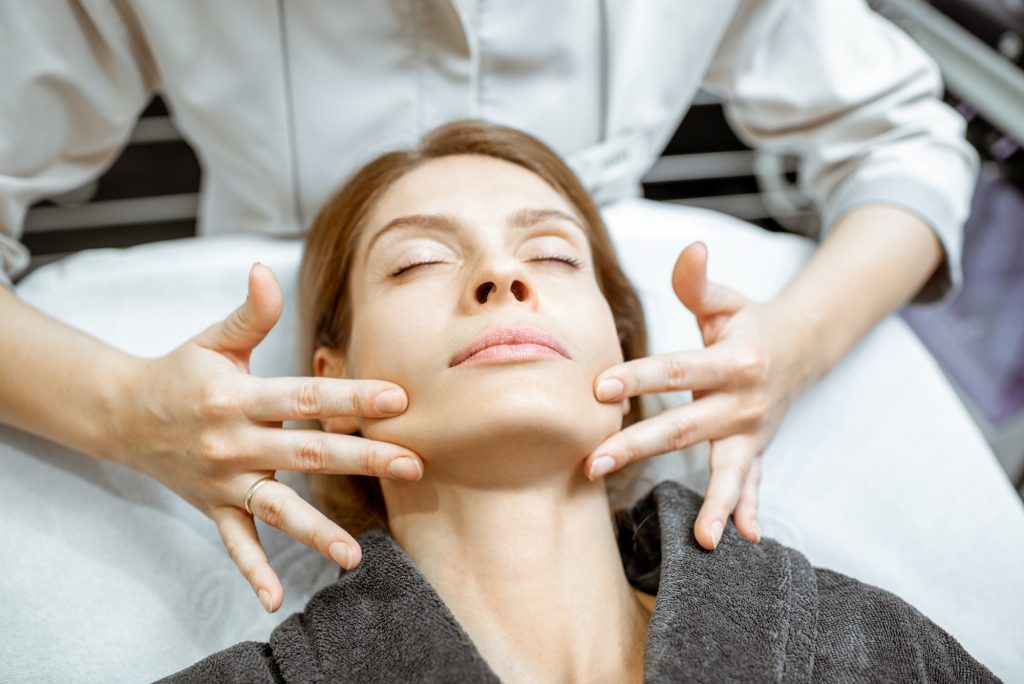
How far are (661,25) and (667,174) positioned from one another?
4.47 ft

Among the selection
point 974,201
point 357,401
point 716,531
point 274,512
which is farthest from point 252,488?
point 974,201

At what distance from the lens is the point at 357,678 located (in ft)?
2.78

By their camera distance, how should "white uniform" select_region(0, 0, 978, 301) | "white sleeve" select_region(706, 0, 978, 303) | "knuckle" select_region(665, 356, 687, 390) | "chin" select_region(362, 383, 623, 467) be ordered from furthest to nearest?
"white sleeve" select_region(706, 0, 978, 303) → "white uniform" select_region(0, 0, 978, 301) → "knuckle" select_region(665, 356, 687, 390) → "chin" select_region(362, 383, 623, 467)

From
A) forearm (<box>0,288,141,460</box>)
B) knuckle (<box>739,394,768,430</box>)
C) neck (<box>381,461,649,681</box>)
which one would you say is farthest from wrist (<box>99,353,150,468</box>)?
knuckle (<box>739,394,768,430</box>)

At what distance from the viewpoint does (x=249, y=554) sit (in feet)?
2.91

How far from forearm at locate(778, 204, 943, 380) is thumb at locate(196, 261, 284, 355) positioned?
2.18 ft

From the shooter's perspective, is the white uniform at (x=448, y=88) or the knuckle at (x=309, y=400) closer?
the knuckle at (x=309, y=400)

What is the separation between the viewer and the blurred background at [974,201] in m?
1.56

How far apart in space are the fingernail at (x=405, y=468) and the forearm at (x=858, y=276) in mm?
571

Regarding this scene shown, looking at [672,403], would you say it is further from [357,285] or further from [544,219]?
[357,285]

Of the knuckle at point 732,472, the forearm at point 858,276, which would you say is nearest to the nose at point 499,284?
the knuckle at point 732,472

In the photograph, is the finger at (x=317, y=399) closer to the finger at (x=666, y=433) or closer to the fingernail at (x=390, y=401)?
the fingernail at (x=390, y=401)

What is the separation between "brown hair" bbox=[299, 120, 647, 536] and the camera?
1.09m

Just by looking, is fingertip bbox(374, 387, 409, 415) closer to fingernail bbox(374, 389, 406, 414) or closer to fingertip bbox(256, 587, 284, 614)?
fingernail bbox(374, 389, 406, 414)
